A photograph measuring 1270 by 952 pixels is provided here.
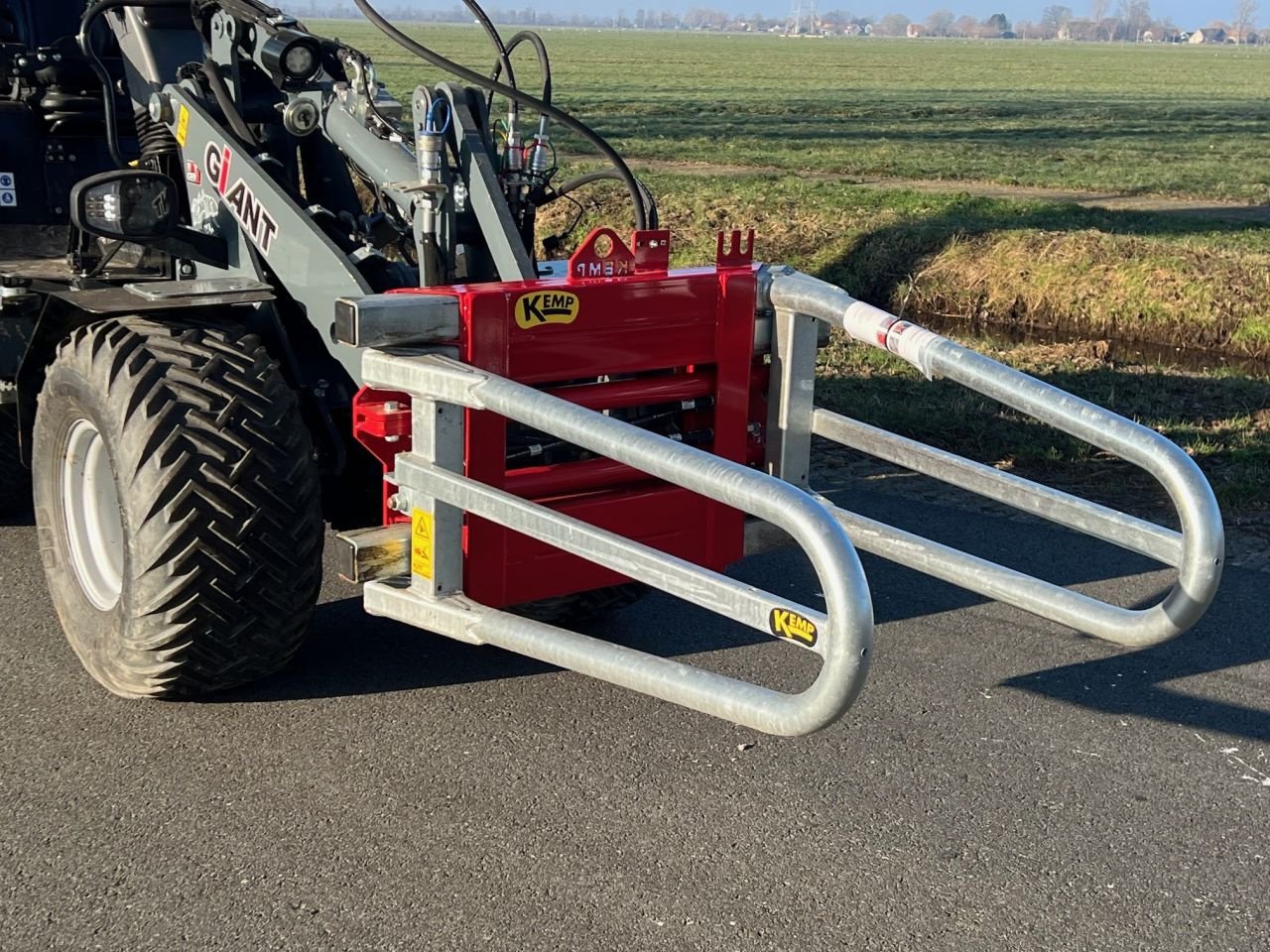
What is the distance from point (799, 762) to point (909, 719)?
49cm

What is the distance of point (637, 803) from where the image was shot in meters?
3.89

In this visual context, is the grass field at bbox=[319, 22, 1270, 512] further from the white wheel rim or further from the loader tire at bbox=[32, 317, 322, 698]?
the white wheel rim

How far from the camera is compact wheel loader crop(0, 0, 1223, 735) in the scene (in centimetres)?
375

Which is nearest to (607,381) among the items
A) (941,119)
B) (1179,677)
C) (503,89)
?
(503,89)

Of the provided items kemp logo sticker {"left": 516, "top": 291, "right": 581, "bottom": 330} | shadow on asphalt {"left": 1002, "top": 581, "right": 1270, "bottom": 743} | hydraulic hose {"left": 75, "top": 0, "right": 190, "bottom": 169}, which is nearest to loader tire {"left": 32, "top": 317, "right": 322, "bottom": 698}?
kemp logo sticker {"left": 516, "top": 291, "right": 581, "bottom": 330}

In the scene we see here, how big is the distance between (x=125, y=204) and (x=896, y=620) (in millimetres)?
2991

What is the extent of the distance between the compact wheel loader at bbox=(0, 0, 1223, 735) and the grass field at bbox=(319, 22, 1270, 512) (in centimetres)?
317

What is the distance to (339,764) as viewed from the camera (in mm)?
4082

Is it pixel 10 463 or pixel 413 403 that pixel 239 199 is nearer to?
pixel 413 403

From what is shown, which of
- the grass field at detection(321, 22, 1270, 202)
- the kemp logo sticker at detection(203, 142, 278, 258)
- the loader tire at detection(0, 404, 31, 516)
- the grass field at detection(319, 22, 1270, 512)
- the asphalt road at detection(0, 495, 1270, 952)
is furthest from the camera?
the grass field at detection(321, 22, 1270, 202)

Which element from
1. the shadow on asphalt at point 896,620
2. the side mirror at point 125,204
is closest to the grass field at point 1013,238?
the shadow on asphalt at point 896,620

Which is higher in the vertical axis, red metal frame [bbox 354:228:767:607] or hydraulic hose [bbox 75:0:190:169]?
hydraulic hose [bbox 75:0:190:169]

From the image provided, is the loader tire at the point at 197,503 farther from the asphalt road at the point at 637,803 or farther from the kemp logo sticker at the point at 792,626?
the kemp logo sticker at the point at 792,626

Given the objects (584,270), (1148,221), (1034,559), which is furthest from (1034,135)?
(584,270)
